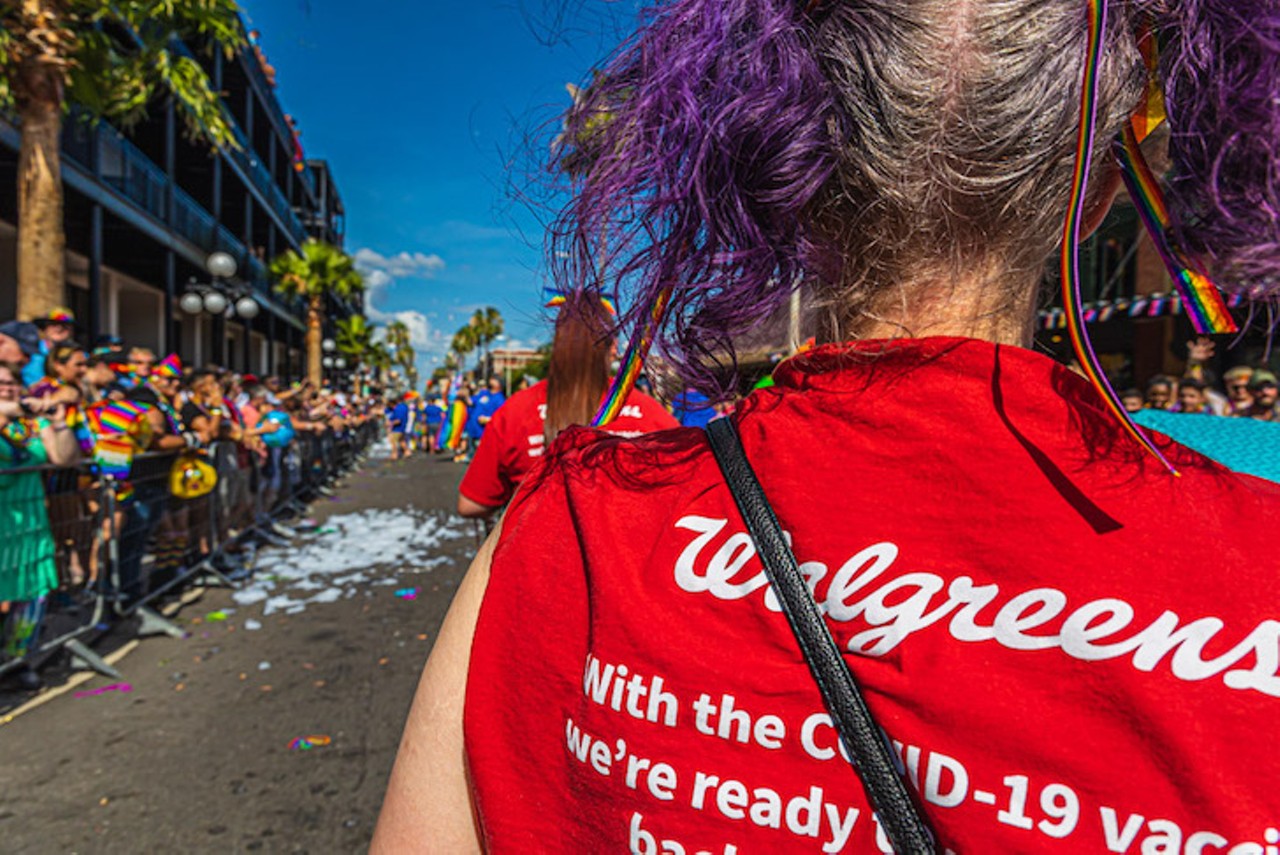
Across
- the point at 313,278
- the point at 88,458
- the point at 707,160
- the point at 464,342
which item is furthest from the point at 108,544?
the point at 464,342

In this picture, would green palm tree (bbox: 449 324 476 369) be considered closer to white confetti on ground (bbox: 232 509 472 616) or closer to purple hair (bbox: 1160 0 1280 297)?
white confetti on ground (bbox: 232 509 472 616)

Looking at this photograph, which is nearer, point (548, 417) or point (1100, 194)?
point (1100, 194)

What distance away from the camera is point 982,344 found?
671 mm

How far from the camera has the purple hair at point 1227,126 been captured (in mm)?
654

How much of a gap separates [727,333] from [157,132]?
86.9ft

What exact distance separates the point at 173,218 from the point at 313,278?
1307 centimetres

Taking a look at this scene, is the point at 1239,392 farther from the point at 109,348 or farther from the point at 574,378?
the point at 109,348

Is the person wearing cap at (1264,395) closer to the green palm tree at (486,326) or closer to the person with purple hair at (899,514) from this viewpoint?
the person with purple hair at (899,514)

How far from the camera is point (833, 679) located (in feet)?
2.14

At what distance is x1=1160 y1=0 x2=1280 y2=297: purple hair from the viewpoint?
0.65 metres

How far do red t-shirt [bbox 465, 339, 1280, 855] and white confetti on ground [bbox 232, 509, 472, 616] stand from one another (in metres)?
6.10

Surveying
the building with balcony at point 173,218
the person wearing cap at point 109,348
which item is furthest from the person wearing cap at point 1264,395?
the building with balcony at point 173,218

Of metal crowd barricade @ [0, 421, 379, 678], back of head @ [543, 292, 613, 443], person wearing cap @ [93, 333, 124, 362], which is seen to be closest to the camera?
back of head @ [543, 292, 613, 443]

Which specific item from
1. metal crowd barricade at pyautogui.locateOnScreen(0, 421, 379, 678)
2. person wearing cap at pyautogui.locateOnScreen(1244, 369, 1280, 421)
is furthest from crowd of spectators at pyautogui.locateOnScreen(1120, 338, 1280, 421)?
metal crowd barricade at pyautogui.locateOnScreen(0, 421, 379, 678)
